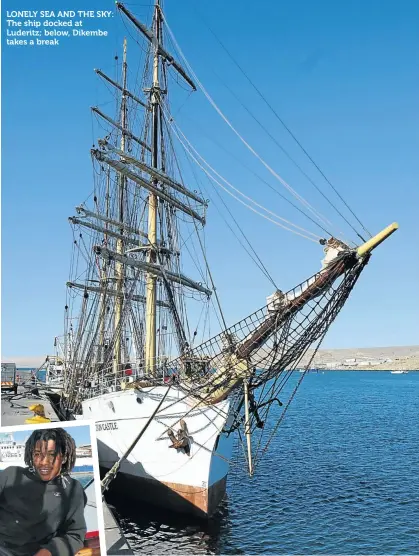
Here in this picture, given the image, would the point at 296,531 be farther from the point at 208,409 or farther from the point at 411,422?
the point at 411,422

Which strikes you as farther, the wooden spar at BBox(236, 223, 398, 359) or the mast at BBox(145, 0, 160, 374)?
the mast at BBox(145, 0, 160, 374)

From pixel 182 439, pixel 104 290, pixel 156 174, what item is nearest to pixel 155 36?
pixel 156 174

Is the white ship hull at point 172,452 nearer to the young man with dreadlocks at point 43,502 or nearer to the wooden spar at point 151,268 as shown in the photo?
the wooden spar at point 151,268

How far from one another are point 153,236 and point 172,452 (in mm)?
9349

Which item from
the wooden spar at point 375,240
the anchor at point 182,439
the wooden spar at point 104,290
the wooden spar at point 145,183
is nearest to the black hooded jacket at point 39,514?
the wooden spar at point 375,240

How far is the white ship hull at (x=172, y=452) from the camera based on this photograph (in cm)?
1579

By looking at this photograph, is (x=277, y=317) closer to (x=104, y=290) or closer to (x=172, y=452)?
(x=172, y=452)

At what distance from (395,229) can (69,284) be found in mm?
33882

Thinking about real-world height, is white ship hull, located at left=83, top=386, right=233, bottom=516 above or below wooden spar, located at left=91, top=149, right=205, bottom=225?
below

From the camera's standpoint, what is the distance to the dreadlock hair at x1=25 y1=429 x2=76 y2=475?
4.86 meters

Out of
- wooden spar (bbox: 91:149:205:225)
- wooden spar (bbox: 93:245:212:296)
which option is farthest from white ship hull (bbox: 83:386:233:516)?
wooden spar (bbox: 91:149:205:225)

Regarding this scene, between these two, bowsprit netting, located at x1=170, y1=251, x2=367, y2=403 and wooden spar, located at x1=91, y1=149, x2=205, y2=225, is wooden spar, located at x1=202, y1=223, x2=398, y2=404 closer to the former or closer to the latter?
bowsprit netting, located at x1=170, y1=251, x2=367, y2=403

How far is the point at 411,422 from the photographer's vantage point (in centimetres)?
4525

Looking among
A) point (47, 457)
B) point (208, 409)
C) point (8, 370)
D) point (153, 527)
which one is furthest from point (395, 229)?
point (8, 370)
